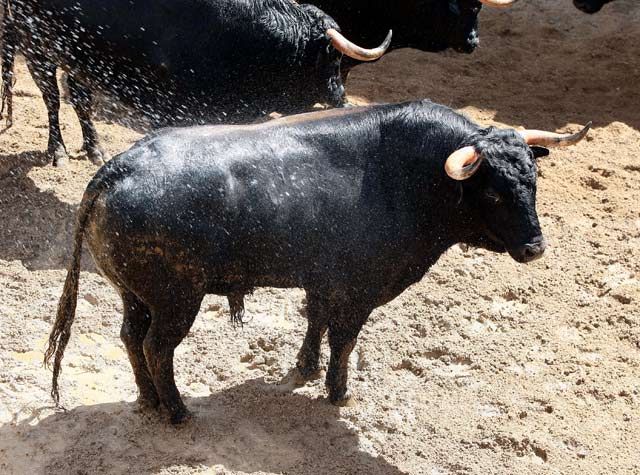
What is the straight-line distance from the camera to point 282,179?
17.3 ft

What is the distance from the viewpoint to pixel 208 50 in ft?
23.3

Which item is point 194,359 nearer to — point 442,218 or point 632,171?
point 442,218

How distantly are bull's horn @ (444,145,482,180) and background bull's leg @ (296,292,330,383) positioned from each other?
1.08m

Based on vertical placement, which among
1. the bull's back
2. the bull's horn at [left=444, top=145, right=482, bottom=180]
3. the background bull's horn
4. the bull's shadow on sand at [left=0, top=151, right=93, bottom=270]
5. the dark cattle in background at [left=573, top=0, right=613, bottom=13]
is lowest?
the bull's shadow on sand at [left=0, top=151, right=93, bottom=270]

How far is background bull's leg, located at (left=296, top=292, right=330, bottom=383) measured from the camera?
18.5 feet

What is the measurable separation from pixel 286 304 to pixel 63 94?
332 cm

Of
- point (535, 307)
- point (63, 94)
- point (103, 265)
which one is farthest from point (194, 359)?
point (63, 94)

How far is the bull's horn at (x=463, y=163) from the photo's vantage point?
5059 millimetres

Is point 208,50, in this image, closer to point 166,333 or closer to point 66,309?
point 66,309

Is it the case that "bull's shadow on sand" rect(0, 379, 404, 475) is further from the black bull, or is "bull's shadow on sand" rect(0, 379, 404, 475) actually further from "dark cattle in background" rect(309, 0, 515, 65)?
"dark cattle in background" rect(309, 0, 515, 65)

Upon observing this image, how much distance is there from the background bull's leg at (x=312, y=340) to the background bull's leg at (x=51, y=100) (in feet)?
9.49

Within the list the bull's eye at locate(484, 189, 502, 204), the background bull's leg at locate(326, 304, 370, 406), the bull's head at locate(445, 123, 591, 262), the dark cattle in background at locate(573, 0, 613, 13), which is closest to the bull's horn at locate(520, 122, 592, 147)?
the bull's head at locate(445, 123, 591, 262)

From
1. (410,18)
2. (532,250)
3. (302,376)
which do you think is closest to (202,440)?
(302,376)

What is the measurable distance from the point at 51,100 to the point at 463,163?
380cm
